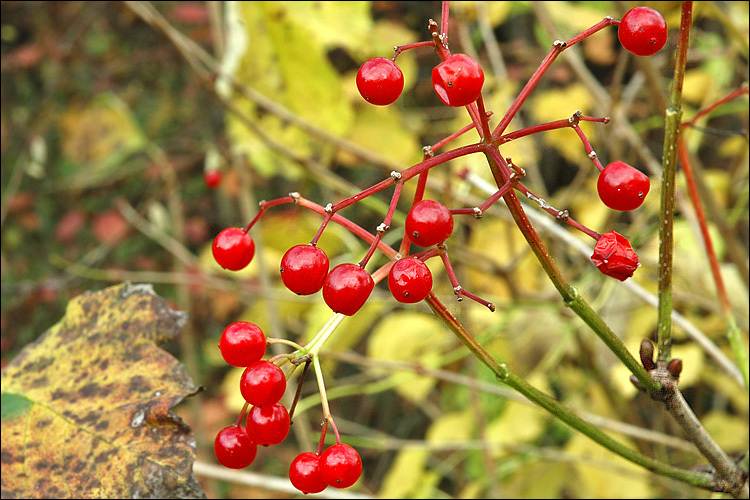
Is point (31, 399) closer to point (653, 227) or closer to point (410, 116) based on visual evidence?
point (653, 227)

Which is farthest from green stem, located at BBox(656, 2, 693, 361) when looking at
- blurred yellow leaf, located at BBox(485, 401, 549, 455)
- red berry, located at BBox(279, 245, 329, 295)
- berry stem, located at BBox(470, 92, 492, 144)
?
blurred yellow leaf, located at BBox(485, 401, 549, 455)

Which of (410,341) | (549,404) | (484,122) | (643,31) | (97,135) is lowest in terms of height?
(549,404)

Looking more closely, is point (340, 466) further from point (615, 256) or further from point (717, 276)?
point (717, 276)

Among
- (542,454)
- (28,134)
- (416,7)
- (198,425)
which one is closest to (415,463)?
(542,454)

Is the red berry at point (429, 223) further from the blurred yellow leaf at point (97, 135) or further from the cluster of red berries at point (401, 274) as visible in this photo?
the blurred yellow leaf at point (97, 135)

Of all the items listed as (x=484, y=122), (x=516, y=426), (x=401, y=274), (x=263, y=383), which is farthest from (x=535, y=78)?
(x=516, y=426)

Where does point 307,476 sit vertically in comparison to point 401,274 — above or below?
below
